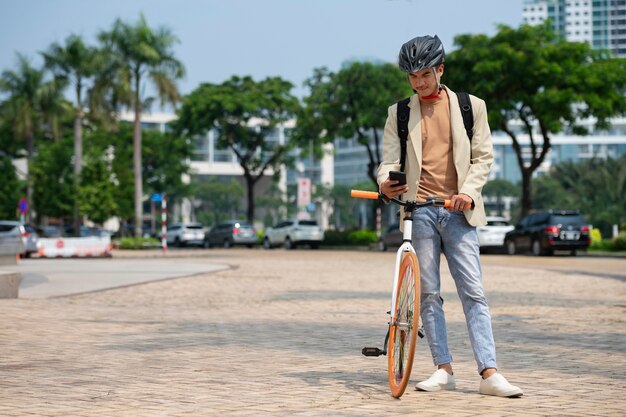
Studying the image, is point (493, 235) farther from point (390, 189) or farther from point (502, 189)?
point (502, 189)

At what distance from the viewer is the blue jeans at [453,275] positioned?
665cm

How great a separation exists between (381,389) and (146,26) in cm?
5271

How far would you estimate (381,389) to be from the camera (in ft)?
23.0

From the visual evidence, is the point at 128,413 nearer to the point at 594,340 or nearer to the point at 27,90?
Result: the point at 594,340

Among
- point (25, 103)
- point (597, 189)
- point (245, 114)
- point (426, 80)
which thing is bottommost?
point (426, 80)

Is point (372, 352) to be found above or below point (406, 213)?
below

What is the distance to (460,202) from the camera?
6535 mm

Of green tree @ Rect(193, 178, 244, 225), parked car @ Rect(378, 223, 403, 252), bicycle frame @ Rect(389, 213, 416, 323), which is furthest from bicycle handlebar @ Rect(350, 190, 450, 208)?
green tree @ Rect(193, 178, 244, 225)

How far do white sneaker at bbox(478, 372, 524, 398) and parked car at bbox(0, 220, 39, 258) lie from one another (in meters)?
32.5

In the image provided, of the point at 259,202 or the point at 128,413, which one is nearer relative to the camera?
the point at 128,413

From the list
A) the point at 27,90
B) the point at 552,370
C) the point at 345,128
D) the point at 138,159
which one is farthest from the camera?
the point at 27,90

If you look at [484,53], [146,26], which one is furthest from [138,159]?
[484,53]

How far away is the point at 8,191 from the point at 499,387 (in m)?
69.0

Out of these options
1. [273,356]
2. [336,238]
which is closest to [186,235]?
[336,238]
